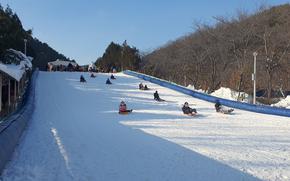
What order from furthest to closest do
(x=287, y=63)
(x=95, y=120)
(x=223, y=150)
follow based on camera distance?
(x=287, y=63) → (x=95, y=120) → (x=223, y=150)

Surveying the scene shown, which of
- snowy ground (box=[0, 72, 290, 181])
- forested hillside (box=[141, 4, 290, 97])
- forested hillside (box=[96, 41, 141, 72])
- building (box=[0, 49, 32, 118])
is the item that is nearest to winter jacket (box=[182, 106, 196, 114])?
snowy ground (box=[0, 72, 290, 181])

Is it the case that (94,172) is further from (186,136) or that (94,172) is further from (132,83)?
(132,83)

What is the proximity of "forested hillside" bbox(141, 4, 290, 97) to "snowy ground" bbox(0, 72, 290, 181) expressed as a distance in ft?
64.5

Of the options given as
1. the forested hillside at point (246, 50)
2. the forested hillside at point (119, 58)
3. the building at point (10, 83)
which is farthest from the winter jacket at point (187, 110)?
the forested hillside at point (119, 58)

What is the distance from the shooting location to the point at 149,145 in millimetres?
12570

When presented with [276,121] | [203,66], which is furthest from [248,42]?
[276,121]

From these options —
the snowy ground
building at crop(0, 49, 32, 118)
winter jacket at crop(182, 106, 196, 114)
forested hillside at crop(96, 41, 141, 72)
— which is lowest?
the snowy ground

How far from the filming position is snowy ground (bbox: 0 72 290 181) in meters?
9.09

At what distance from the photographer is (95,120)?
754 inches

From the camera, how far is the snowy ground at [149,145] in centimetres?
909

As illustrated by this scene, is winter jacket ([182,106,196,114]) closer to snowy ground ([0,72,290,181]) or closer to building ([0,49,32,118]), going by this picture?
snowy ground ([0,72,290,181])

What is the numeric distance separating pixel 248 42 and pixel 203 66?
541 inches

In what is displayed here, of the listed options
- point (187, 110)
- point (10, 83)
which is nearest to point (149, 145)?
point (187, 110)

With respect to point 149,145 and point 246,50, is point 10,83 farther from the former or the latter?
point 246,50
